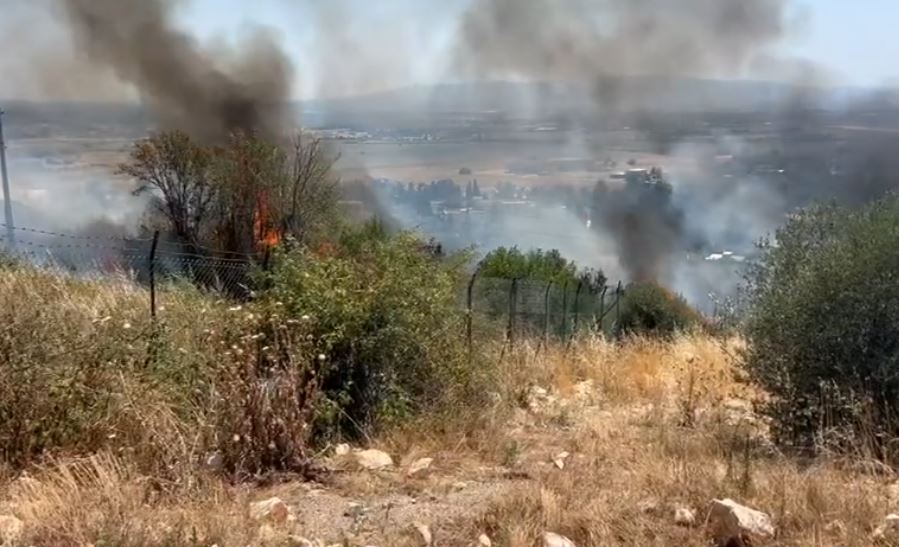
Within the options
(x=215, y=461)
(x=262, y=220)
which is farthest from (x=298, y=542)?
(x=262, y=220)

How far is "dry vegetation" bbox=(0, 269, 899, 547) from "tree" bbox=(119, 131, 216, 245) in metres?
15.4

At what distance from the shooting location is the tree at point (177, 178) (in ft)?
67.9

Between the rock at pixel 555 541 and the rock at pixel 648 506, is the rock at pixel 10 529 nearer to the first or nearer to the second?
the rock at pixel 555 541

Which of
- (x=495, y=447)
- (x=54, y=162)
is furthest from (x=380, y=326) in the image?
(x=54, y=162)

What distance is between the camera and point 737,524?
10.6ft

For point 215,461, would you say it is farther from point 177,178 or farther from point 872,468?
point 177,178

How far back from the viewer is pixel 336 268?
5.58 m

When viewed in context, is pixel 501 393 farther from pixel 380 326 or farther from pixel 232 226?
pixel 232 226

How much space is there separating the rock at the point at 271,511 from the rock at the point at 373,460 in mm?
866

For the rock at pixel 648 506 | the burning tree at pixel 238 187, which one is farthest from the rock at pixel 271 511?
the burning tree at pixel 238 187

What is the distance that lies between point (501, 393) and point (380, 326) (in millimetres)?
1274

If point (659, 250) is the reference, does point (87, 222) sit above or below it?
above

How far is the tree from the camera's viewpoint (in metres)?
20.7

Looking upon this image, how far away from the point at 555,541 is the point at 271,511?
3.84ft
